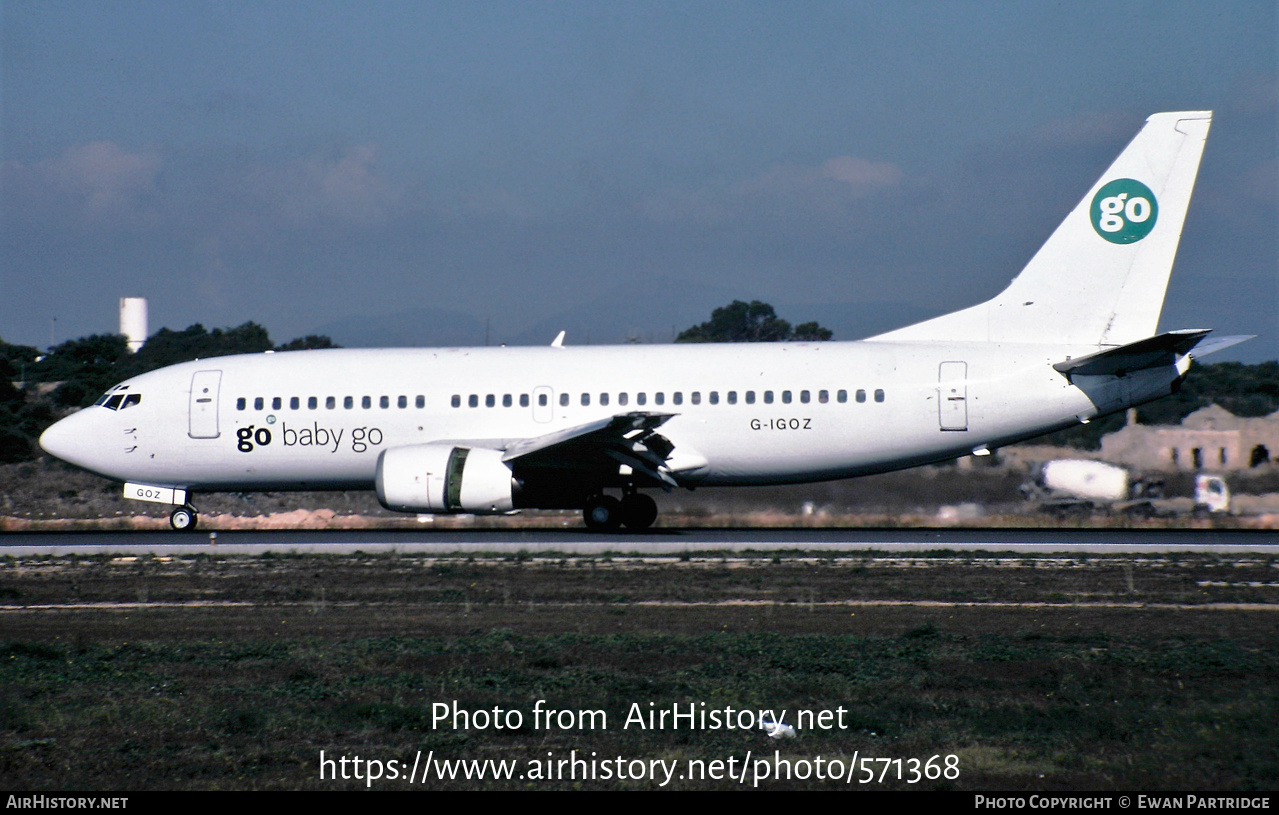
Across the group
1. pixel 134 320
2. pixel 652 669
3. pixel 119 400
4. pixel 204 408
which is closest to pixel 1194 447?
pixel 652 669

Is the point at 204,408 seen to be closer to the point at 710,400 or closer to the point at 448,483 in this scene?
the point at 448,483

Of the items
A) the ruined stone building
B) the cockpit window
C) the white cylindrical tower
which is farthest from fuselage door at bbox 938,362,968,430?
the white cylindrical tower

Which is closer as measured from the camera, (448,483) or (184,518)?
(448,483)

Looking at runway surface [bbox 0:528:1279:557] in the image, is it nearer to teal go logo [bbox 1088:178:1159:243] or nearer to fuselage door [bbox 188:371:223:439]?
fuselage door [bbox 188:371:223:439]

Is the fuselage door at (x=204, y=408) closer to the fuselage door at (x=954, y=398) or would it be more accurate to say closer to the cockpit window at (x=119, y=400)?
the cockpit window at (x=119, y=400)

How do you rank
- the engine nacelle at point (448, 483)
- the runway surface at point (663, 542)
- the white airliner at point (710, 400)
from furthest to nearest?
the white airliner at point (710, 400) < the engine nacelle at point (448, 483) < the runway surface at point (663, 542)

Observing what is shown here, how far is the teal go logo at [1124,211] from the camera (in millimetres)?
22328

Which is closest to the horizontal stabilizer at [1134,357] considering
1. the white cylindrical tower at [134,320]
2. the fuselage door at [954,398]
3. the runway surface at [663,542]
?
the fuselage door at [954,398]

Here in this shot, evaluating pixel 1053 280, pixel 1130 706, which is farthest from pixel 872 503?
pixel 1130 706

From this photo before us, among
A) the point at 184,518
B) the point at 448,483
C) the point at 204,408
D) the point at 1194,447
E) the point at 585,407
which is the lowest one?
the point at 184,518

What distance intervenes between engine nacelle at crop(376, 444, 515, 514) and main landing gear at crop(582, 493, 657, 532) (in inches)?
73.5

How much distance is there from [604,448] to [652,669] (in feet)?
40.6

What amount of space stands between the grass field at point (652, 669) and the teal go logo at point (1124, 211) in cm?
717

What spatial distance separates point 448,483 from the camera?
21844 millimetres
